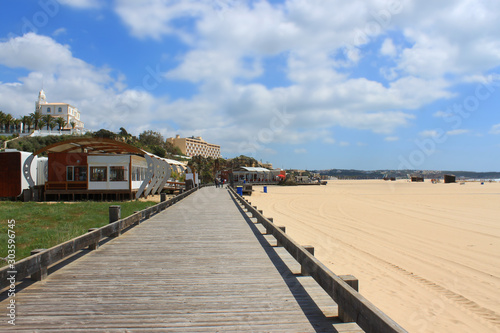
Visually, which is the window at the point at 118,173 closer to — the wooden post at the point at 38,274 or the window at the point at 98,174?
the window at the point at 98,174

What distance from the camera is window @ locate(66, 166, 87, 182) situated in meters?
23.9

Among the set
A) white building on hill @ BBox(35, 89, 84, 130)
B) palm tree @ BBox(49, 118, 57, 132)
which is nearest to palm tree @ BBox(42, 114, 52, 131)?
palm tree @ BBox(49, 118, 57, 132)

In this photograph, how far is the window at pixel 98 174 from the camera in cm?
2367

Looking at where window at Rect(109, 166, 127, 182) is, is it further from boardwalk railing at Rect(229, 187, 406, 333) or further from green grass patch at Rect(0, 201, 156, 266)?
boardwalk railing at Rect(229, 187, 406, 333)

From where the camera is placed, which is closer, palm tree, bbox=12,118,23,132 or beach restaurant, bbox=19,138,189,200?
beach restaurant, bbox=19,138,189,200

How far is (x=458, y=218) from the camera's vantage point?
17516mm

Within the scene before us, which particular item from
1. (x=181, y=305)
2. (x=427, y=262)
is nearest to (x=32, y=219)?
(x=181, y=305)

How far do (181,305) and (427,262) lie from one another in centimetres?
723

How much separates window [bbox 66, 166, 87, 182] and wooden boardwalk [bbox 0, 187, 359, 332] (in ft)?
61.3

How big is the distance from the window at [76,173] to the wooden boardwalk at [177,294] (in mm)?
18683

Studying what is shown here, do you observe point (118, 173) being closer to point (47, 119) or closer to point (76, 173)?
point (76, 173)

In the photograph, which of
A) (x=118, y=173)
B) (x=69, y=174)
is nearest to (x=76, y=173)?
(x=69, y=174)

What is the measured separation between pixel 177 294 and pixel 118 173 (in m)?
21.1

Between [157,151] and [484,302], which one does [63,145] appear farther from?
[157,151]
